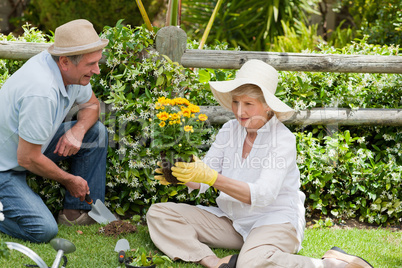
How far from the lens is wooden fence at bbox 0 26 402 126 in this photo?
342 cm

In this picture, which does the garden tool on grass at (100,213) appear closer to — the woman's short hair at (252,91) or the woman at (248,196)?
the woman at (248,196)

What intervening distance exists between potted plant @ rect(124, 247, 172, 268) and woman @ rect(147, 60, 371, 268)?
13 cm

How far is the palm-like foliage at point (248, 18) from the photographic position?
7.03 metres

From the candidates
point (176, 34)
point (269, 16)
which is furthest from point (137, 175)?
point (269, 16)

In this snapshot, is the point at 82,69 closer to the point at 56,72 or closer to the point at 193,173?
the point at 56,72

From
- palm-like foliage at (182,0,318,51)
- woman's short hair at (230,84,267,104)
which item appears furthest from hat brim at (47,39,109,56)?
palm-like foliage at (182,0,318,51)

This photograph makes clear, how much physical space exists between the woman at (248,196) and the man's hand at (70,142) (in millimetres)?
710

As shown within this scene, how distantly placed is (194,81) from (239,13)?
4339mm

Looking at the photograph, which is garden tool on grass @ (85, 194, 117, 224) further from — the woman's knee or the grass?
the woman's knee

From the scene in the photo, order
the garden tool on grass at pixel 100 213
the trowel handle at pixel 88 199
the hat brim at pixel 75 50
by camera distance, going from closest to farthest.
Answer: the hat brim at pixel 75 50
the trowel handle at pixel 88 199
the garden tool on grass at pixel 100 213

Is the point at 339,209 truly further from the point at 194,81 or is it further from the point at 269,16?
the point at 269,16

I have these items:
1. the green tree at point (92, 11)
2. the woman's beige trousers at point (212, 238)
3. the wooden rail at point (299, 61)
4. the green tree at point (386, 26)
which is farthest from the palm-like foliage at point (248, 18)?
the woman's beige trousers at point (212, 238)

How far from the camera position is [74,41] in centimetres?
279

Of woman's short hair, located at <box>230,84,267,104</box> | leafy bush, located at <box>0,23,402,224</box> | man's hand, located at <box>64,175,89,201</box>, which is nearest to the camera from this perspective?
woman's short hair, located at <box>230,84,267,104</box>
